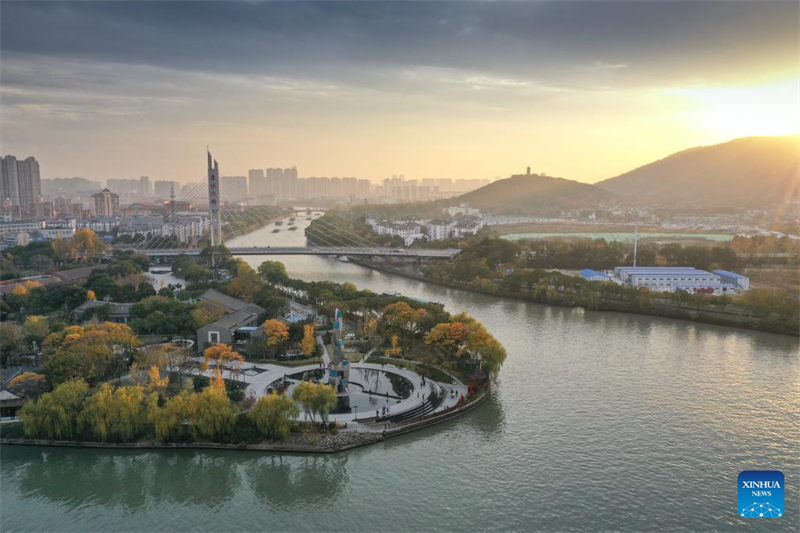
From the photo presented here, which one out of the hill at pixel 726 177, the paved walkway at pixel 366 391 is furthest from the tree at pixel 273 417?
the hill at pixel 726 177

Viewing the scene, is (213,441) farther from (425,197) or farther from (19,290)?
(425,197)

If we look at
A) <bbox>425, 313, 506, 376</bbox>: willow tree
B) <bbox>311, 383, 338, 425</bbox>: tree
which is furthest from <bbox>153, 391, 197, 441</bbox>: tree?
<bbox>425, 313, 506, 376</bbox>: willow tree

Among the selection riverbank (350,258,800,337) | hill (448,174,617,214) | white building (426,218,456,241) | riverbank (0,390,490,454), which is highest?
hill (448,174,617,214)

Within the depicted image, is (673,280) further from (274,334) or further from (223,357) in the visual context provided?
(223,357)

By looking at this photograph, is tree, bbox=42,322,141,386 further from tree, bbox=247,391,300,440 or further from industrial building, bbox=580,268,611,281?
industrial building, bbox=580,268,611,281

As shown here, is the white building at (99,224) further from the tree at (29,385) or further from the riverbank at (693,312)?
the tree at (29,385)

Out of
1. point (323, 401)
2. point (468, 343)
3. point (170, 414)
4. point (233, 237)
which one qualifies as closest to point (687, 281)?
point (468, 343)
